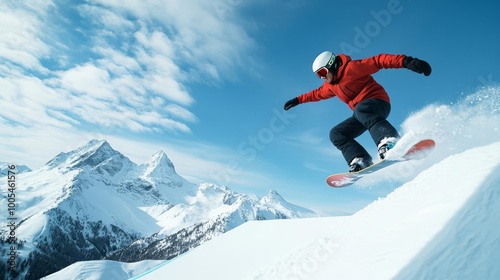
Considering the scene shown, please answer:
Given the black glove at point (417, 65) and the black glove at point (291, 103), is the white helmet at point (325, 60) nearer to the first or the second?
the black glove at point (417, 65)

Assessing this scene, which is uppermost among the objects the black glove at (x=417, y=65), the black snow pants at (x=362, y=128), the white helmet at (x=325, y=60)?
the white helmet at (x=325, y=60)

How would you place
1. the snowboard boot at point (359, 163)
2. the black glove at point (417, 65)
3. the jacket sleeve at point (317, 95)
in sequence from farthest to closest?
the jacket sleeve at point (317, 95), the snowboard boot at point (359, 163), the black glove at point (417, 65)

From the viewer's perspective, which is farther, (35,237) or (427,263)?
(35,237)

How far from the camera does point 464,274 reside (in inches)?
65.6

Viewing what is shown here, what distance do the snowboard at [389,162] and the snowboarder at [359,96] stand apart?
133mm

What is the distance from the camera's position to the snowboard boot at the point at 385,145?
4.32 meters

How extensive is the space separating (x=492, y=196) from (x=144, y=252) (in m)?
209

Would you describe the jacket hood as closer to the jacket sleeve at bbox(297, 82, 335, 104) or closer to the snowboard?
the jacket sleeve at bbox(297, 82, 335, 104)

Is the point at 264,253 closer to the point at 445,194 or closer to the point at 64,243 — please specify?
the point at 445,194

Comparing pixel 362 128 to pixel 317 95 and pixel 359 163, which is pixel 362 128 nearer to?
pixel 359 163

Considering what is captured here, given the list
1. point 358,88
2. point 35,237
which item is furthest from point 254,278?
point 35,237

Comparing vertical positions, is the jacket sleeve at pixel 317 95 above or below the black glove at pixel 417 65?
above

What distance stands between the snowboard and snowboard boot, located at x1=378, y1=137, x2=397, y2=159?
0.11m

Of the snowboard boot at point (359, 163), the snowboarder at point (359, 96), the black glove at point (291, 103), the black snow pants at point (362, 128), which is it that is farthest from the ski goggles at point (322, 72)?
the snowboard boot at point (359, 163)
